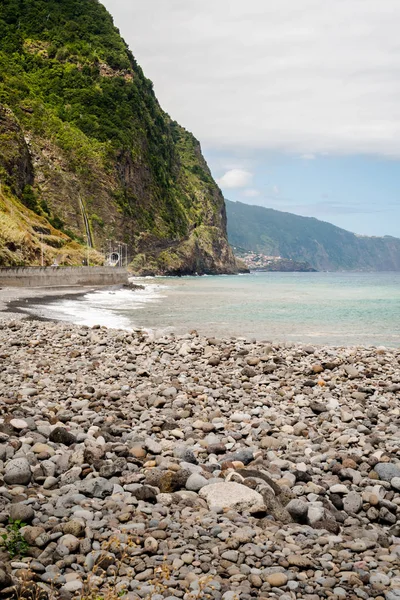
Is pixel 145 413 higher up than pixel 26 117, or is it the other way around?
pixel 26 117

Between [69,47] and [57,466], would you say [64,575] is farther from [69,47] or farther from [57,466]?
[69,47]

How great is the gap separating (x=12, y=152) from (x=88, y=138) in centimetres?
4629

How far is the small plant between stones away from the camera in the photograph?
A: 4.52 metres

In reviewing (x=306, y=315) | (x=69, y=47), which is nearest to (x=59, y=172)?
(x=69, y=47)

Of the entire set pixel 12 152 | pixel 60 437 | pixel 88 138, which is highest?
pixel 88 138

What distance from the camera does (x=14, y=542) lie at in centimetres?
461

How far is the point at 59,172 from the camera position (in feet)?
400

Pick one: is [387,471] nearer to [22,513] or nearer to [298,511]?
[298,511]

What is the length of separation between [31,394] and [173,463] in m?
4.17

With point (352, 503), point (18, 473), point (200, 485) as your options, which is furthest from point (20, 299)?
point (352, 503)

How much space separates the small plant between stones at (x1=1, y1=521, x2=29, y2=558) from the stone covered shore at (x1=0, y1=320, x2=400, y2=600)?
0.01 metres

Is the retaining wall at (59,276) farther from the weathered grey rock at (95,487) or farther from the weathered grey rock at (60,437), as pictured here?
the weathered grey rock at (95,487)

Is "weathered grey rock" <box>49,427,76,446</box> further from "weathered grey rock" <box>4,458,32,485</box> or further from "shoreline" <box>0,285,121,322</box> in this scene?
"shoreline" <box>0,285,121,322</box>

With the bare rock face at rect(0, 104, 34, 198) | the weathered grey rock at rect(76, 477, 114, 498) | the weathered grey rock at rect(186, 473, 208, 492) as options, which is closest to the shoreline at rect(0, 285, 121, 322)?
the weathered grey rock at rect(76, 477, 114, 498)
